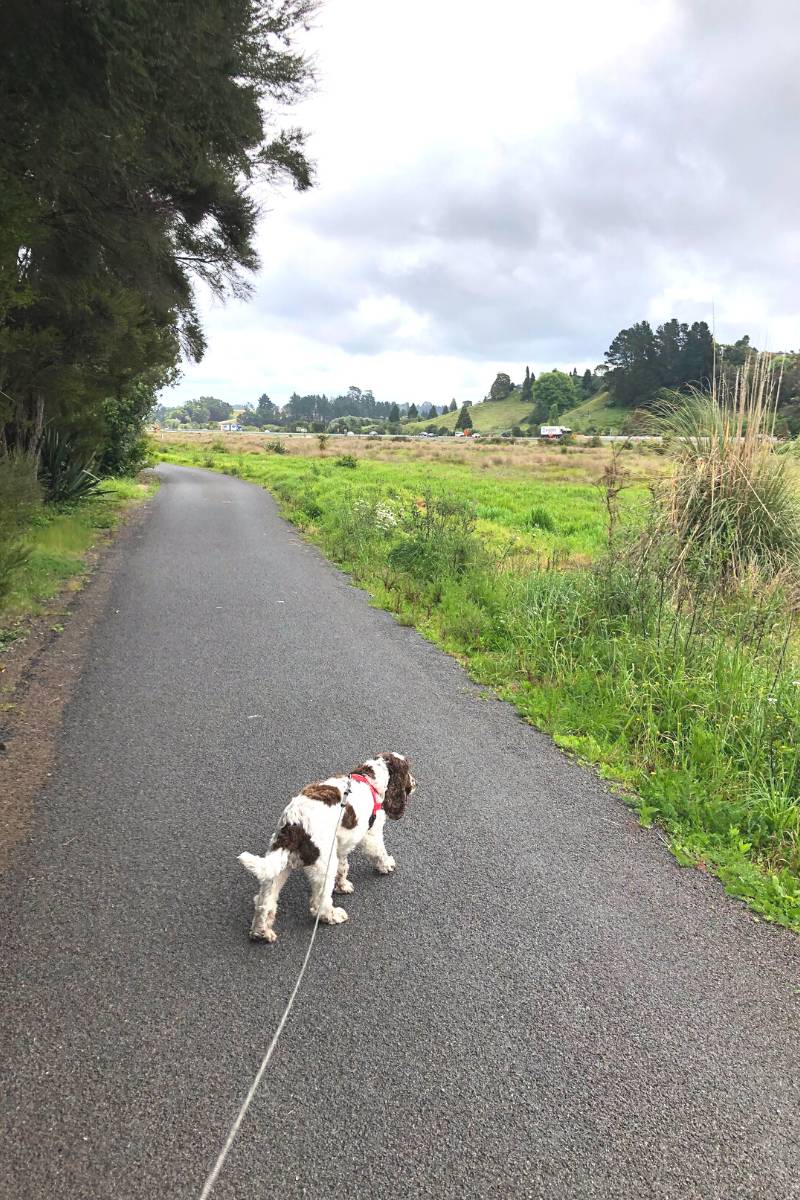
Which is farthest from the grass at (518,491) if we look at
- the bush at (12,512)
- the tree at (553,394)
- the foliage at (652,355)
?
the tree at (553,394)

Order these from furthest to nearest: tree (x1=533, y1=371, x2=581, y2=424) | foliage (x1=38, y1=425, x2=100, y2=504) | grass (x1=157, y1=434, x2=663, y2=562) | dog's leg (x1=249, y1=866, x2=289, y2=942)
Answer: tree (x1=533, y1=371, x2=581, y2=424), foliage (x1=38, y1=425, x2=100, y2=504), grass (x1=157, y1=434, x2=663, y2=562), dog's leg (x1=249, y1=866, x2=289, y2=942)

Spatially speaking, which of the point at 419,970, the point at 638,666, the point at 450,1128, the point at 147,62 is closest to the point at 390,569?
the point at 638,666

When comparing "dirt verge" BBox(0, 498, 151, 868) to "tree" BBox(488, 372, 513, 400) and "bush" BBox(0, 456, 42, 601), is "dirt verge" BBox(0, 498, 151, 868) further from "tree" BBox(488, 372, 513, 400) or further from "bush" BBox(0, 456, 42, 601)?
"tree" BBox(488, 372, 513, 400)

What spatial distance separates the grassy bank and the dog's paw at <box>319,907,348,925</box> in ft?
6.36

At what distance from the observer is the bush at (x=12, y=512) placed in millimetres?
5738

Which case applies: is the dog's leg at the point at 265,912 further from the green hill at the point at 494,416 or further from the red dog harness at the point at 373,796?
the green hill at the point at 494,416

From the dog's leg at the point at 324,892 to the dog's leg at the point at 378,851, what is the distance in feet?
1.17

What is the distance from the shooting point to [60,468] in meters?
15.4

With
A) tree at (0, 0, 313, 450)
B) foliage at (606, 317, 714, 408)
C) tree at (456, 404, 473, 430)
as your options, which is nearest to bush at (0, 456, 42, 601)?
tree at (0, 0, 313, 450)

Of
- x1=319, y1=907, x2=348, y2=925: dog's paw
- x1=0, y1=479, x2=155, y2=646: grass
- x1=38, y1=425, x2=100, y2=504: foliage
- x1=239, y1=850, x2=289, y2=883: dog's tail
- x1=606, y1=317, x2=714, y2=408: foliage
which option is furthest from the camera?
x1=606, y1=317, x2=714, y2=408: foliage

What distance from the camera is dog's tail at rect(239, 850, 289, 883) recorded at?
8.80 ft

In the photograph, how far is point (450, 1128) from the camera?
83.5 inches

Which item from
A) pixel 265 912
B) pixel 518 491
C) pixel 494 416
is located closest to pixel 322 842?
pixel 265 912

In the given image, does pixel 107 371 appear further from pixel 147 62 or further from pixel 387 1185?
pixel 387 1185
